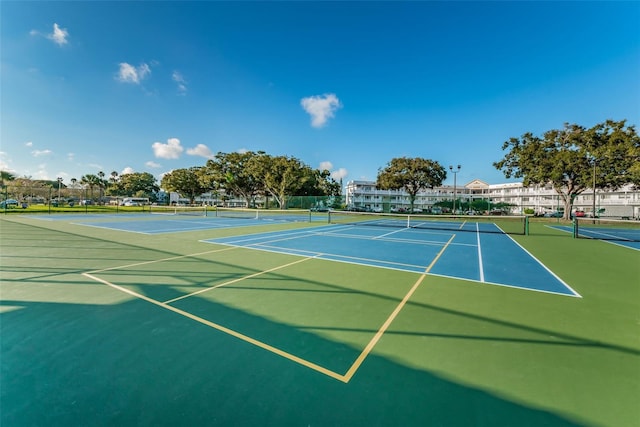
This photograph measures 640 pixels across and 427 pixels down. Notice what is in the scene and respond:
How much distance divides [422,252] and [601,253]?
745cm

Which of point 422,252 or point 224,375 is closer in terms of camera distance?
point 224,375

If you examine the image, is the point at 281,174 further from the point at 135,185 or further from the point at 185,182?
the point at 135,185

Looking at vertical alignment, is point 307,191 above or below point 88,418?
above

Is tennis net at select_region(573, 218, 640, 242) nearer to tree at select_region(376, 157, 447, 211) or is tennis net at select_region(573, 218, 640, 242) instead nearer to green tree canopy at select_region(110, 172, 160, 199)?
tree at select_region(376, 157, 447, 211)

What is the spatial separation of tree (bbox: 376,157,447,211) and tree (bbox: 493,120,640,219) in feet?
44.1


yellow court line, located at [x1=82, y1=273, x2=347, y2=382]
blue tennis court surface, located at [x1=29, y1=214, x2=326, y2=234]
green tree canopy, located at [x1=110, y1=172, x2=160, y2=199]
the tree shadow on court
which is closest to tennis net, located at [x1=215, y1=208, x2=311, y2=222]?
blue tennis court surface, located at [x1=29, y1=214, x2=326, y2=234]

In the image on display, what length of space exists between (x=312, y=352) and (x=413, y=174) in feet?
144

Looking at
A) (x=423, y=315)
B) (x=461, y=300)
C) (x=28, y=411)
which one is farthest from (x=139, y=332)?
(x=461, y=300)

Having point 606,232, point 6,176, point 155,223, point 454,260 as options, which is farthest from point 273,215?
point 6,176

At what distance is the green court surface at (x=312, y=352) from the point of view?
2434 millimetres

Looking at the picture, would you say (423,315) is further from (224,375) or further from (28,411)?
(28,411)

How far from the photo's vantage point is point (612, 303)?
520 cm

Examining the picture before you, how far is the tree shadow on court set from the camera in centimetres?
234

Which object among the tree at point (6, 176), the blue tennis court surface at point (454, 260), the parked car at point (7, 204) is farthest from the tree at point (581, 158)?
the tree at point (6, 176)
